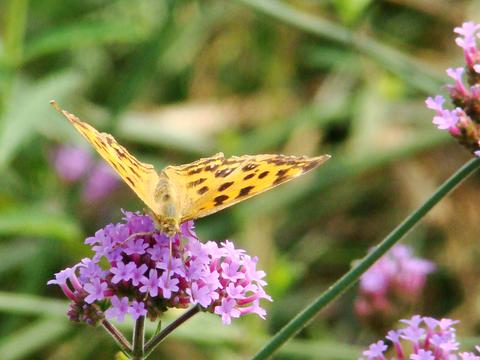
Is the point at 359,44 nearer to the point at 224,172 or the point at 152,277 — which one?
the point at 224,172

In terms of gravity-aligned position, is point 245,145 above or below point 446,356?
above

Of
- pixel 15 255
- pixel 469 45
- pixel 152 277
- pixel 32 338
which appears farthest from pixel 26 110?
pixel 469 45

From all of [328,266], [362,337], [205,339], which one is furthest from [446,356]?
[328,266]

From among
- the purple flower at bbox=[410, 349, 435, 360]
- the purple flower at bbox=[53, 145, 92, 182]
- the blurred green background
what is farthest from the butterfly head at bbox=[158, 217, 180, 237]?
the purple flower at bbox=[53, 145, 92, 182]

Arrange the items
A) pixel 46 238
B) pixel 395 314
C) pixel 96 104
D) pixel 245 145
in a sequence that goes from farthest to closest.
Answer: pixel 96 104 → pixel 245 145 → pixel 46 238 → pixel 395 314

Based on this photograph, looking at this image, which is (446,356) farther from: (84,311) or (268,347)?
(84,311)

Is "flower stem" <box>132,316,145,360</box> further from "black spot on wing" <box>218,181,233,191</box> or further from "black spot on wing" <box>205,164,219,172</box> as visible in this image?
"black spot on wing" <box>205,164,219,172</box>

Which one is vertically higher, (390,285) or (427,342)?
(390,285)
